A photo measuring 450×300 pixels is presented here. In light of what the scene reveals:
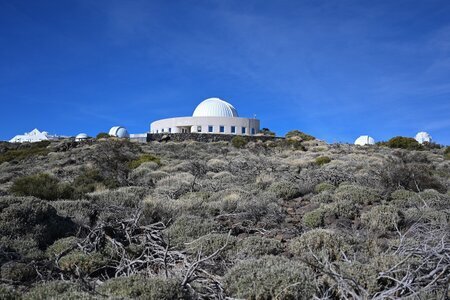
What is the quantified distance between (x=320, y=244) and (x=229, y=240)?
1.27 m

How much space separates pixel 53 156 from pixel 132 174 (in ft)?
36.4

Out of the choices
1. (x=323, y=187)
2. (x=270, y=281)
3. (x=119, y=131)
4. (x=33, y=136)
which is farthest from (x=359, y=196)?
(x=33, y=136)

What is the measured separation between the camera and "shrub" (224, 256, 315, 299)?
364 cm

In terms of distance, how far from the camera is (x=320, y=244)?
5.34 metres

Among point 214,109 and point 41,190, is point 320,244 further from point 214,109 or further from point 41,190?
point 214,109

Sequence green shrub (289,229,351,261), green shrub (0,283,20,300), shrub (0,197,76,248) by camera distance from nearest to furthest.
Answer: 1. green shrub (0,283,20,300)
2. green shrub (289,229,351,261)
3. shrub (0,197,76,248)

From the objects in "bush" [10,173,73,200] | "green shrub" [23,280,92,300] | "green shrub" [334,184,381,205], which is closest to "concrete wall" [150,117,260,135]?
"bush" [10,173,73,200]

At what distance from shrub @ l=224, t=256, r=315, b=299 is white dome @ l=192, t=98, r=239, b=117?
46.6 meters

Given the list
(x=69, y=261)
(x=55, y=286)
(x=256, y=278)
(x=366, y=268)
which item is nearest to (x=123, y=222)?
(x=69, y=261)

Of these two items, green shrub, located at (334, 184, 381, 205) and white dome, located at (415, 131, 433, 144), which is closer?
green shrub, located at (334, 184, 381, 205)

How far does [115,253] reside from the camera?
5.22m

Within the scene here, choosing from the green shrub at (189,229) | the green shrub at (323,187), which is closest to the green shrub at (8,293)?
the green shrub at (189,229)

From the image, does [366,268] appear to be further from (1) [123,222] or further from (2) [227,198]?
(2) [227,198]

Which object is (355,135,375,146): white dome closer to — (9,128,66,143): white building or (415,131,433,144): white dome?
(415,131,433,144): white dome
